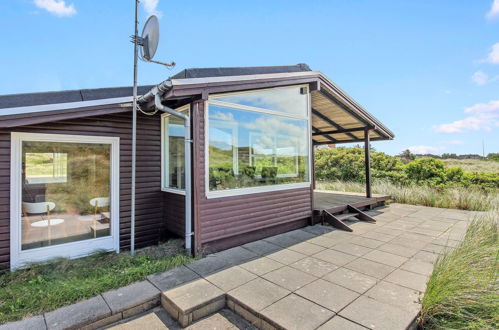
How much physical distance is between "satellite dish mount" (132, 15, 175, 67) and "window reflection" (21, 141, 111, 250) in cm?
154

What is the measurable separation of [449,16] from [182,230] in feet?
26.5

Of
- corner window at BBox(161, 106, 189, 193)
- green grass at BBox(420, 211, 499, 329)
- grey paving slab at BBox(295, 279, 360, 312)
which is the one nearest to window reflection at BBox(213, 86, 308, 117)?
corner window at BBox(161, 106, 189, 193)

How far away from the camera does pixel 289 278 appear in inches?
109

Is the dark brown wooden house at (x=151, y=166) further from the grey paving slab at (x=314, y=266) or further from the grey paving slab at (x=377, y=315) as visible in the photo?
the grey paving slab at (x=377, y=315)

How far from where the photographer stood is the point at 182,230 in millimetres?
3844

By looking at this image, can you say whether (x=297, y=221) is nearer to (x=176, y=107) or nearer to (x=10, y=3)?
(x=176, y=107)

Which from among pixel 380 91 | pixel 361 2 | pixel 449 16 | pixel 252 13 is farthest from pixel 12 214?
pixel 380 91

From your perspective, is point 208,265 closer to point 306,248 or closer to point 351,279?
point 306,248

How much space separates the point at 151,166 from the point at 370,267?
12.0ft

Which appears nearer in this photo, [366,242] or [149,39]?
[149,39]

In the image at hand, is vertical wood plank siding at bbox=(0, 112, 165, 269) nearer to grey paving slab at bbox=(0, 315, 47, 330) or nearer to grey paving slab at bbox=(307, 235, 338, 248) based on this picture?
grey paving slab at bbox=(0, 315, 47, 330)

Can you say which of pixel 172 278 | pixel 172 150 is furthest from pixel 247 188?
pixel 172 278

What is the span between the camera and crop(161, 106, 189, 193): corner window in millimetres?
4105

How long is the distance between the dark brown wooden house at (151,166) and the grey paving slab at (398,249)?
161cm
